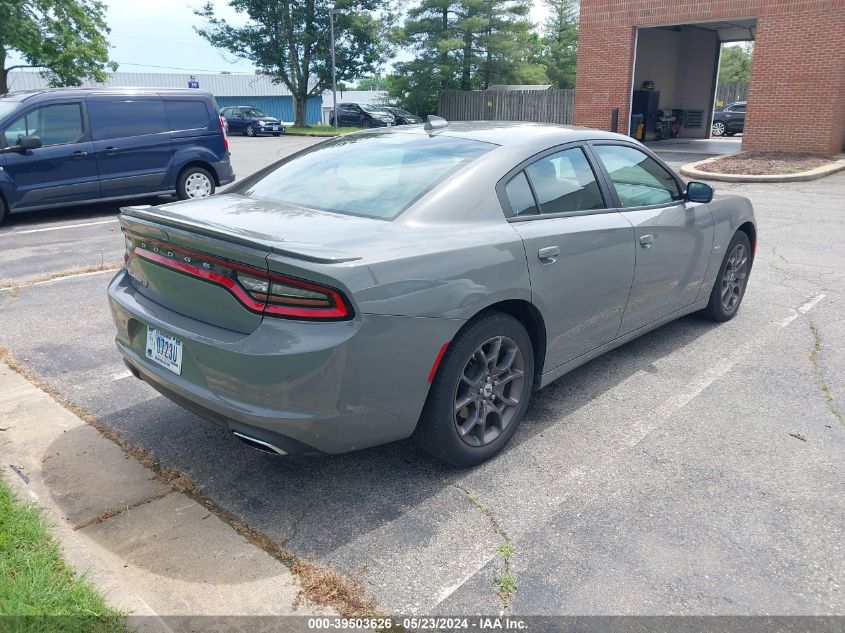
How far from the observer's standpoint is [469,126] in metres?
4.20

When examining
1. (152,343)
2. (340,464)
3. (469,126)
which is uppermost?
(469,126)

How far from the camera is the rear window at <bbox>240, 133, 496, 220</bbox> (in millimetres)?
3350

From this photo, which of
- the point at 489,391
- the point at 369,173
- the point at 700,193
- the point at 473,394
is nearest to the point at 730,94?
the point at 700,193

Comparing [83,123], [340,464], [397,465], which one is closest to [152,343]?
[340,464]

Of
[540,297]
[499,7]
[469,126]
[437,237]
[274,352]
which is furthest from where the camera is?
[499,7]

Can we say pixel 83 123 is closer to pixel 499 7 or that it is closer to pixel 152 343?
pixel 152 343

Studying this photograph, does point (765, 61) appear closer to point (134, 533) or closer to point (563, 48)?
point (134, 533)

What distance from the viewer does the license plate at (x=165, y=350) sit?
9.86 feet

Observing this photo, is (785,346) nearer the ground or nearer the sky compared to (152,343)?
nearer the ground

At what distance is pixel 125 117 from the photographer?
33.2 feet

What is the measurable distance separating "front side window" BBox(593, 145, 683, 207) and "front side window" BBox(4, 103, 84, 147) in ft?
26.9

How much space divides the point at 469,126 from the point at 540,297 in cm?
133

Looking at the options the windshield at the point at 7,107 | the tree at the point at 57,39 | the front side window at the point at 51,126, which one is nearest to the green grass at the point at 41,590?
the front side window at the point at 51,126

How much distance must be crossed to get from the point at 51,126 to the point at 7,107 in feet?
1.87
